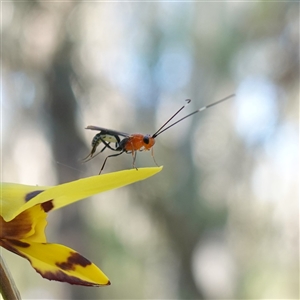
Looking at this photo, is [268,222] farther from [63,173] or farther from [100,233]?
[63,173]

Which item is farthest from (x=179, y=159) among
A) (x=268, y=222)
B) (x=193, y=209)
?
(x=268, y=222)

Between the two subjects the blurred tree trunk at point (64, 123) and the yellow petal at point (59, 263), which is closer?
the yellow petal at point (59, 263)

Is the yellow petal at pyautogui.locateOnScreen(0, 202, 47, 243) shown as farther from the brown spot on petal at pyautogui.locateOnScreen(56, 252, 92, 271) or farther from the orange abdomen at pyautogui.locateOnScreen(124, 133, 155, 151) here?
the orange abdomen at pyautogui.locateOnScreen(124, 133, 155, 151)

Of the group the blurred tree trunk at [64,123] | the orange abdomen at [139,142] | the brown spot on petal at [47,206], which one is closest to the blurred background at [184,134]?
the blurred tree trunk at [64,123]

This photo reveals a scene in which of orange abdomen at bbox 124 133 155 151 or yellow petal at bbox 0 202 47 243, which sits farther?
orange abdomen at bbox 124 133 155 151

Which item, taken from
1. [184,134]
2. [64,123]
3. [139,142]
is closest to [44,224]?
[139,142]

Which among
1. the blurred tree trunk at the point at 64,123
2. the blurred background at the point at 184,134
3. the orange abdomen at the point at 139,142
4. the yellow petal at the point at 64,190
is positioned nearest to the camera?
the yellow petal at the point at 64,190

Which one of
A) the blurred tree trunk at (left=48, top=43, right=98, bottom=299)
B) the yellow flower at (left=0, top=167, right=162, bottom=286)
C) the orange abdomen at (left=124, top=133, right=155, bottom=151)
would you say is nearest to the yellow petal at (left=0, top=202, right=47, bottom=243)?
the yellow flower at (left=0, top=167, right=162, bottom=286)

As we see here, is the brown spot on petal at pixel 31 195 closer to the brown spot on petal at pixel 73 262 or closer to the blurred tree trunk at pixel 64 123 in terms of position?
the brown spot on petal at pixel 73 262
